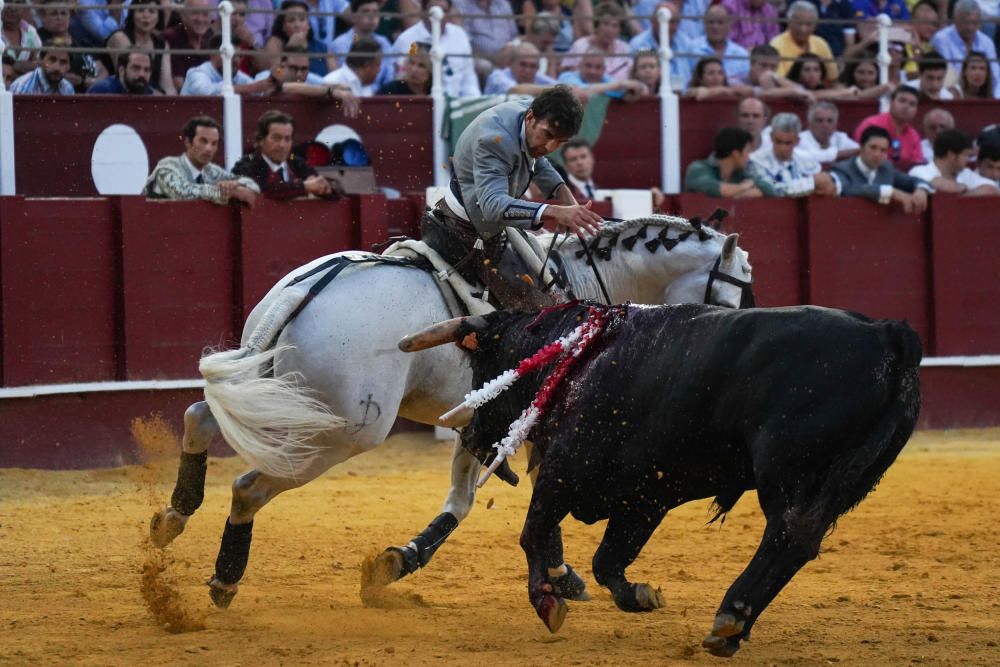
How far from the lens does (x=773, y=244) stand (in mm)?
10500

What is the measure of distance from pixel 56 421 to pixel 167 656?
450cm

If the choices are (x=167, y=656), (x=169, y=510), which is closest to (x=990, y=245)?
(x=169, y=510)

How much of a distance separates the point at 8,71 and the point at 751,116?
16.6 feet

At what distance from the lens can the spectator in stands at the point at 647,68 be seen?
37.1 feet

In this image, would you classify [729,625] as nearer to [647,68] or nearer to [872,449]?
[872,449]

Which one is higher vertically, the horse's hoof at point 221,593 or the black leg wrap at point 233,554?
the black leg wrap at point 233,554

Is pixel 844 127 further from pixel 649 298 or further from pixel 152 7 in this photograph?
pixel 649 298

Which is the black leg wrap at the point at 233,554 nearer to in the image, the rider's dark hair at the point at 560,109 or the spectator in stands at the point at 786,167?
the rider's dark hair at the point at 560,109

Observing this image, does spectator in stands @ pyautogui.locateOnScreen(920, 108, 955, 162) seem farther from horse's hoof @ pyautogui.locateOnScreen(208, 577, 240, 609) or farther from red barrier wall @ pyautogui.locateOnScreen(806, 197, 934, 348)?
horse's hoof @ pyautogui.locateOnScreen(208, 577, 240, 609)

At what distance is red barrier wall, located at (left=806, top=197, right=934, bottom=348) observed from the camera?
10.6 m

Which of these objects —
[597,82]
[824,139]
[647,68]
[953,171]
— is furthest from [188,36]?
[953,171]

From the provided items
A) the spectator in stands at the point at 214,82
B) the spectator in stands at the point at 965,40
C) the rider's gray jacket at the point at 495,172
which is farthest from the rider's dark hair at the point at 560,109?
the spectator in stands at the point at 965,40

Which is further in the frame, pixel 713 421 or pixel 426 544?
pixel 426 544

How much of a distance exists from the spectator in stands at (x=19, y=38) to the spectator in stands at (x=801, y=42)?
580cm
